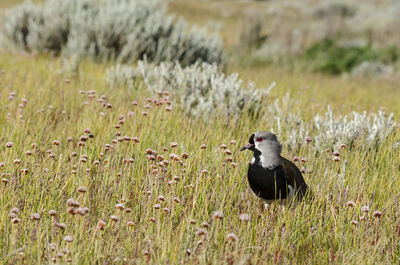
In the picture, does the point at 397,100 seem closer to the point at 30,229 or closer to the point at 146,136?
the point at 146,136

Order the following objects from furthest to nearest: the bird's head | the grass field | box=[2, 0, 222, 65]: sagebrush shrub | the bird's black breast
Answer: box=[2, 0, 222, 65]: sagebrush shrub → the bird's head → the bird's black breast → the grass field

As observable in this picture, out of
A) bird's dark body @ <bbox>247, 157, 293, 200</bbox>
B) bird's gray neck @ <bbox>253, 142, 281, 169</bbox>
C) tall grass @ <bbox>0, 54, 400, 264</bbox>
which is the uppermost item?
bird's gray neck @ <bbox>253, 142, 281, 169</bbox>

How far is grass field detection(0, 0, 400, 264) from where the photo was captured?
2.12m

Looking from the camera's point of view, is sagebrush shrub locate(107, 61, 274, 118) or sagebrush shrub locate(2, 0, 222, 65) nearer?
sagebrush shrub locate(107, 61, 274, 118)

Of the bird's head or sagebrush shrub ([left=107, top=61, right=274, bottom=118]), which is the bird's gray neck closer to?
the bird's head

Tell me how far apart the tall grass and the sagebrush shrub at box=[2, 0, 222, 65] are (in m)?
3.75

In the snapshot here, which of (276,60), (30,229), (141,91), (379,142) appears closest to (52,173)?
(30,229)

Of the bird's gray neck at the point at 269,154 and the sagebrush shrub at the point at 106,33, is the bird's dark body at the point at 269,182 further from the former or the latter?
the sagebrush shrub at the point at 106,33

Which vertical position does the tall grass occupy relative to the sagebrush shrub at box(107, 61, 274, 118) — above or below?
below

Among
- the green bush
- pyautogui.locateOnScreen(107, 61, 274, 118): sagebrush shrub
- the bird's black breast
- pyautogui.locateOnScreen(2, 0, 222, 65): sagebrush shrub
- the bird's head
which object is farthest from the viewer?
the green bush

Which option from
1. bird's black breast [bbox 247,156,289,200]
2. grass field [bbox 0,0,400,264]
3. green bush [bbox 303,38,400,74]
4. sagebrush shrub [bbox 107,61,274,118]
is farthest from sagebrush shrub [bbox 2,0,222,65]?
bird's black breast [bbox 247,156,289,200]

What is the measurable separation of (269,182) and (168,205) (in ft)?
2.01

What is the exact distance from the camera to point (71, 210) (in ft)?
6.61

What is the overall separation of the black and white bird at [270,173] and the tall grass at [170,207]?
13cm
